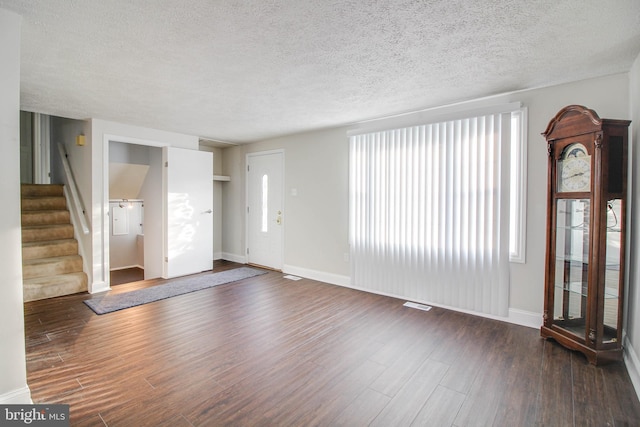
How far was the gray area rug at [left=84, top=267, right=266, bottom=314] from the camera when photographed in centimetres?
365

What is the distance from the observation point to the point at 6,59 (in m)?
1.77

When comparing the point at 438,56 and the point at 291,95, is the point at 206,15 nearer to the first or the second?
the point at 291,95

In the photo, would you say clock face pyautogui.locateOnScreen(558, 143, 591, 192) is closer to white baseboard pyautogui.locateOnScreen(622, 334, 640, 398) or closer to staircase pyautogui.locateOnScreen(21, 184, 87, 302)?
white baseboard pyautogui.locateOnScreen(622, 334, 640, 398)

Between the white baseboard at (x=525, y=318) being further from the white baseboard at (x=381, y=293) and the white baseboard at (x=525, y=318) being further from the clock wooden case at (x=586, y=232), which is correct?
the clock wooden case at (x=586, y=232)

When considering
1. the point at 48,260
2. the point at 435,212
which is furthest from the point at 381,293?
the point at 48,260

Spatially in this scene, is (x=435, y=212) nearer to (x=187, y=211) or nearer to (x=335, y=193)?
(x=335, y=193)

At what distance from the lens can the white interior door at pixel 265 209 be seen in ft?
17.8

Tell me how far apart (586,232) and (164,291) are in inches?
186

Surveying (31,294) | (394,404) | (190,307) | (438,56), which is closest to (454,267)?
(394,404)

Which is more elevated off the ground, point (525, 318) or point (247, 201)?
point (247, 201)

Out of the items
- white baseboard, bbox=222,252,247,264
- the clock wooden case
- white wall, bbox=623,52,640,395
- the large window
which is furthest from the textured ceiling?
white baseboard, bbox=222,252,247,264

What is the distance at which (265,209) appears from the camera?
5664 mm

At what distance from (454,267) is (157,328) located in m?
3.24

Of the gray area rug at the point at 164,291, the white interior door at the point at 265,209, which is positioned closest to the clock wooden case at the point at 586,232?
the white interior door at the point at 265,209
